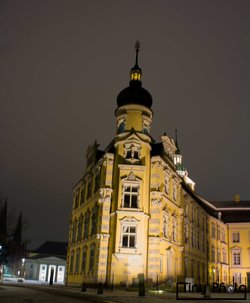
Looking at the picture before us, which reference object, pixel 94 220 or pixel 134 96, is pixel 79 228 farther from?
pixel 134 96

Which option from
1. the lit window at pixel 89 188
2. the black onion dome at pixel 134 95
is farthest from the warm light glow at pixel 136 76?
the lit window at pixel 89 188

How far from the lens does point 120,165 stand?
37.0m

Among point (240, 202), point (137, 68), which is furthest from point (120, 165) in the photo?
point (240, 202)

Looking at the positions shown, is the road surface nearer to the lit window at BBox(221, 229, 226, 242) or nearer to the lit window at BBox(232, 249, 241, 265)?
the lit window at BBox(221, 229, 226, 242)

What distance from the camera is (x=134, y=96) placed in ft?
134

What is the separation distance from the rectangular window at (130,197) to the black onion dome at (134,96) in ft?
31.7

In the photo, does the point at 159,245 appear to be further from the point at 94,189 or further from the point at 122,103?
the point at 122,103

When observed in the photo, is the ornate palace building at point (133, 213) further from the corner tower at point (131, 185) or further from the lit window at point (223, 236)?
the lit window at point (223, 236)

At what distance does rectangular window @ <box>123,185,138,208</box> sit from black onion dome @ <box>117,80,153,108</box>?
9.66 metres

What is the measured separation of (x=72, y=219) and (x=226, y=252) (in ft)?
87.6

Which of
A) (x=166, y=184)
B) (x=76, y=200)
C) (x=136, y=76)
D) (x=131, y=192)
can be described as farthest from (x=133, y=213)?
(x=76, y=200)

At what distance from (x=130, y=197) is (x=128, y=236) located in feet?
12.2

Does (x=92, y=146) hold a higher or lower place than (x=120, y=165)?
higher

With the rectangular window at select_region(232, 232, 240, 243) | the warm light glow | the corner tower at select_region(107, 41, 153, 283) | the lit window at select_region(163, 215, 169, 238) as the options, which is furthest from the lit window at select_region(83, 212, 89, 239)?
A: the rectangular window at select_region(232, 232, 240, 243)
